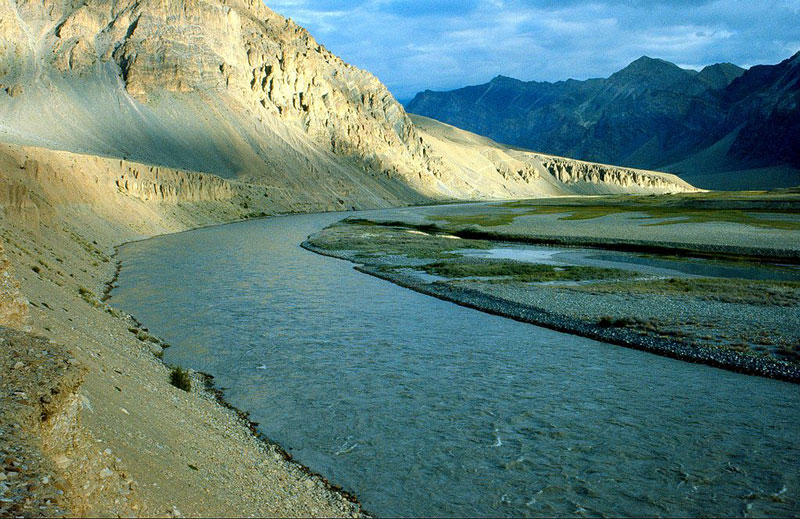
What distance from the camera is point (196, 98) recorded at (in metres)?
112

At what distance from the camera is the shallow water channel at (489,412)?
8219mm

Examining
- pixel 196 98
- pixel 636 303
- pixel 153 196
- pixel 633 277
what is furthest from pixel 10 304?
pixel 196 98

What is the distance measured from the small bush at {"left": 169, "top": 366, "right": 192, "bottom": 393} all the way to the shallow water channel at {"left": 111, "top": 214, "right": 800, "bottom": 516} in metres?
0.84

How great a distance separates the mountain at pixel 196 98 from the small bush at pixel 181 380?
254 ft

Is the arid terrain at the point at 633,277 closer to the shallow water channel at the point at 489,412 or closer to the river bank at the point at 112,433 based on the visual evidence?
the shallow water channel at the point at 489,412

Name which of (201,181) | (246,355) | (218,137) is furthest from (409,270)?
(218,137)

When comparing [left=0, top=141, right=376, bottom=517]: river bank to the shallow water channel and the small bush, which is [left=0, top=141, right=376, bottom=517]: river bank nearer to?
the small bush

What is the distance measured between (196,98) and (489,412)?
115m

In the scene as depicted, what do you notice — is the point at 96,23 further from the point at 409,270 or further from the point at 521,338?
the point at 521,338

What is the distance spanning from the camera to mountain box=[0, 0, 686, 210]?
93500mm

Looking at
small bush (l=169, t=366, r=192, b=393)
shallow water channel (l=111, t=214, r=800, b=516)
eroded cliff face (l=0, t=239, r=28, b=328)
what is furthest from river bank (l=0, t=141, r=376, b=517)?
shallow water channel (l=111, t=214, r=800, b=516)

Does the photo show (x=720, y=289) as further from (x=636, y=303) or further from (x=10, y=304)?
(x=10, y=304)

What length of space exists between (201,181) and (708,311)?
61.9 meters

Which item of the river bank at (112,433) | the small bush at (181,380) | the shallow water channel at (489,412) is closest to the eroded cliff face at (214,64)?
the shallow water channel at (489,412)
